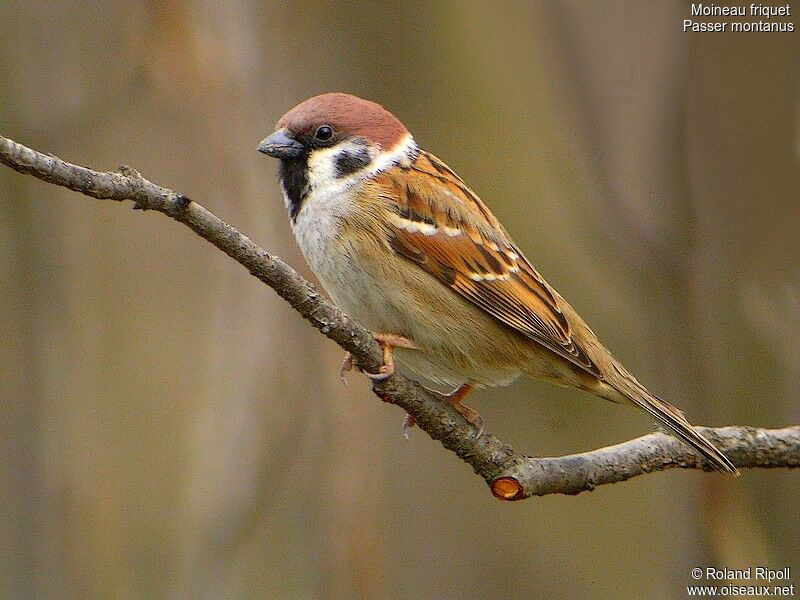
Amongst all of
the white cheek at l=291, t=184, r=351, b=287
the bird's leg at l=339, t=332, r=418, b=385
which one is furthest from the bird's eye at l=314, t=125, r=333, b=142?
the bird's leg at l=339, t=332, r=418, b=385

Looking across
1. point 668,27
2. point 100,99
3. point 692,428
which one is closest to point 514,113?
point 668,27

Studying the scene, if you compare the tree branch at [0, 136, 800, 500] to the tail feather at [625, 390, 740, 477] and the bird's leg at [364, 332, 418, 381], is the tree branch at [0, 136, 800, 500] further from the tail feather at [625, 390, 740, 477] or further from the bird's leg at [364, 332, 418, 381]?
the bird's leg at [364, 332, 418, 381]

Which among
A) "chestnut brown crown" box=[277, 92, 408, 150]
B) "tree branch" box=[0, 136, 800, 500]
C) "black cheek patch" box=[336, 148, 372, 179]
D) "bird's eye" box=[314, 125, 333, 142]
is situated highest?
"chestnut brown crown" box=[277, 92, 408, 150]

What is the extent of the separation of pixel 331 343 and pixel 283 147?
1419mm

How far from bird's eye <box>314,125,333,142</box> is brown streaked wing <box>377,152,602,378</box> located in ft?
0.73

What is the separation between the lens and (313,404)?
4891mm

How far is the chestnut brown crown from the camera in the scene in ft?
11.8

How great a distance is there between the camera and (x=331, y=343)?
15.7 feet

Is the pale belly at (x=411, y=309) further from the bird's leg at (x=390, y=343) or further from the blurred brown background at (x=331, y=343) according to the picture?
the blurred brown background at (x=331, y=343)

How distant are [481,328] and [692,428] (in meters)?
0.79

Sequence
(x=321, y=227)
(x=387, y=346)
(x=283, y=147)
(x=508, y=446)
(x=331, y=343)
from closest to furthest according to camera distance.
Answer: (x=508, y=446) < (x=387, y=346) < (x=321, y=227) < (x=283, y=147) < (x=331, y=343)

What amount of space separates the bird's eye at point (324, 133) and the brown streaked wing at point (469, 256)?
0.22 metres

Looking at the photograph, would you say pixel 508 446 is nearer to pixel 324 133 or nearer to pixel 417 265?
pixel 417 265

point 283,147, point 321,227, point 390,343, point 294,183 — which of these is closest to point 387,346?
point 390,343
